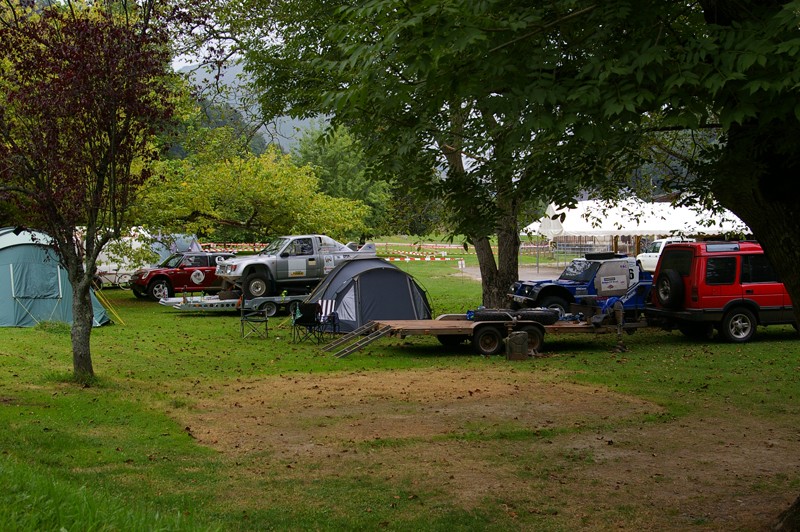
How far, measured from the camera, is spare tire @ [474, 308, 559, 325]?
15.6m

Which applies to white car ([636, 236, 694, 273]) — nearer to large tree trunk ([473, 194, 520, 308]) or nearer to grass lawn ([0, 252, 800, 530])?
large tree trunk ([473, 194, 520, 308])

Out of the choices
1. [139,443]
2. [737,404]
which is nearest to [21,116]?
[139,443]

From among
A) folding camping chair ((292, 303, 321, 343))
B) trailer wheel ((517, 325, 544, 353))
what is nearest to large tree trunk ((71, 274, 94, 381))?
folding camping chair ((292, 303, 321, 343))

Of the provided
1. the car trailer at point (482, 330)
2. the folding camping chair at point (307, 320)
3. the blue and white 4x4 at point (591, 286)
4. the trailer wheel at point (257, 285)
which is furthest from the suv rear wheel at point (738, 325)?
the trailer wheel at point (257, 285)

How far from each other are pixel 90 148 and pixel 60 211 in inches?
39.5

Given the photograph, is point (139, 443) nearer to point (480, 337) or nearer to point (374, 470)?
point (374, 470)

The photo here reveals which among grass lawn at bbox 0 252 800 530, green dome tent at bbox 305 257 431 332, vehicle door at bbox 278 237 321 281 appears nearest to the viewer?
grass lawn at bbox 0 252 800 530

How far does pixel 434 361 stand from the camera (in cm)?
1495

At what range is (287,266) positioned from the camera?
23.8 m

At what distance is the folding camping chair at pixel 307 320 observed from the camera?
17391mm

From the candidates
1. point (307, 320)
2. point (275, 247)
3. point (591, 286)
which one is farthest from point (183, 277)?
point (591, 286)

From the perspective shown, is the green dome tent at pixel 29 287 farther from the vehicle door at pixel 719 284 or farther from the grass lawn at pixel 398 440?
the vehicle door at pixel 719 284

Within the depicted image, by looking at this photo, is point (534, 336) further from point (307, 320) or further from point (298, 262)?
point (298, 262)

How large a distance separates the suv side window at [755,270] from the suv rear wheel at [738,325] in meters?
0.65
